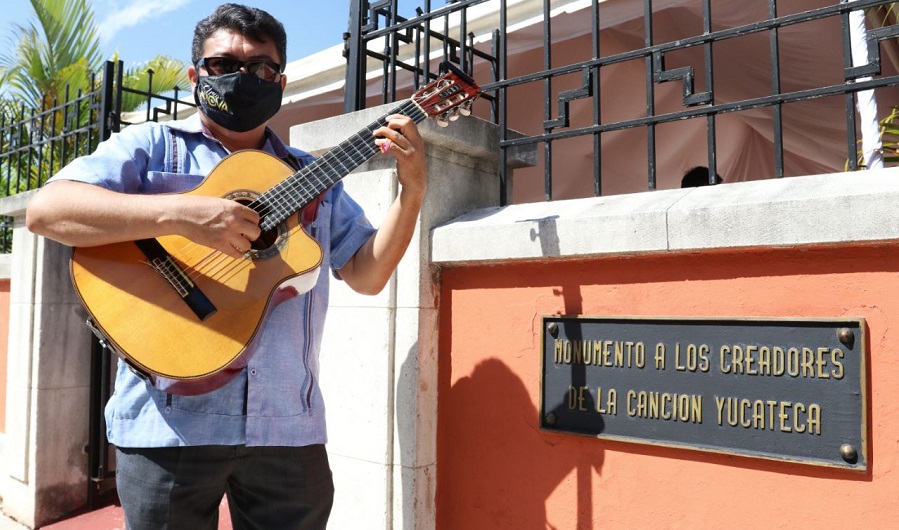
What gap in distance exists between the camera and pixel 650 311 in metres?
2.26

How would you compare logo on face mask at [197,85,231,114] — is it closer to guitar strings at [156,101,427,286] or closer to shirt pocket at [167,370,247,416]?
guitar strings at [156,101,427,286]

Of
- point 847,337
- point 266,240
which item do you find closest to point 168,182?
point 266,240

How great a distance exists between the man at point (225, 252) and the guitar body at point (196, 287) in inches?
3.0

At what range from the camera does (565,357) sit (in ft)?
7.93

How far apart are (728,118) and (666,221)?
174 inches

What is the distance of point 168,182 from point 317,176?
43 centimetres

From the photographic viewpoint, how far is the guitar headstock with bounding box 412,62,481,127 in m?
2.19

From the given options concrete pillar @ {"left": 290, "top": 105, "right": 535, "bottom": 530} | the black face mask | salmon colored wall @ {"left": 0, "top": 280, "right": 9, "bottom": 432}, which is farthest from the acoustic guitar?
salmon colored wall @ {"left": 0, "top": 280, "right": 9, "bottom": 432}

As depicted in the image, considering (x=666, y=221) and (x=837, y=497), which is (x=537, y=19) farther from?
(x=837, y=497)

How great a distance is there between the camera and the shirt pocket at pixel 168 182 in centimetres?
198

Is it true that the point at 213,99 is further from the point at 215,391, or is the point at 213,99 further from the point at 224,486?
the point at 224,486

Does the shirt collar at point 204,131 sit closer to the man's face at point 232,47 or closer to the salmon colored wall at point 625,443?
the man's face at point 232,47

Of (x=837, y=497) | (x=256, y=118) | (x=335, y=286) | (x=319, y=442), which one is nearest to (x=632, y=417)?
(x=837, y=497)

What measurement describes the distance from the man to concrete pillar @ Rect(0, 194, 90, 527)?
3.07 meters
